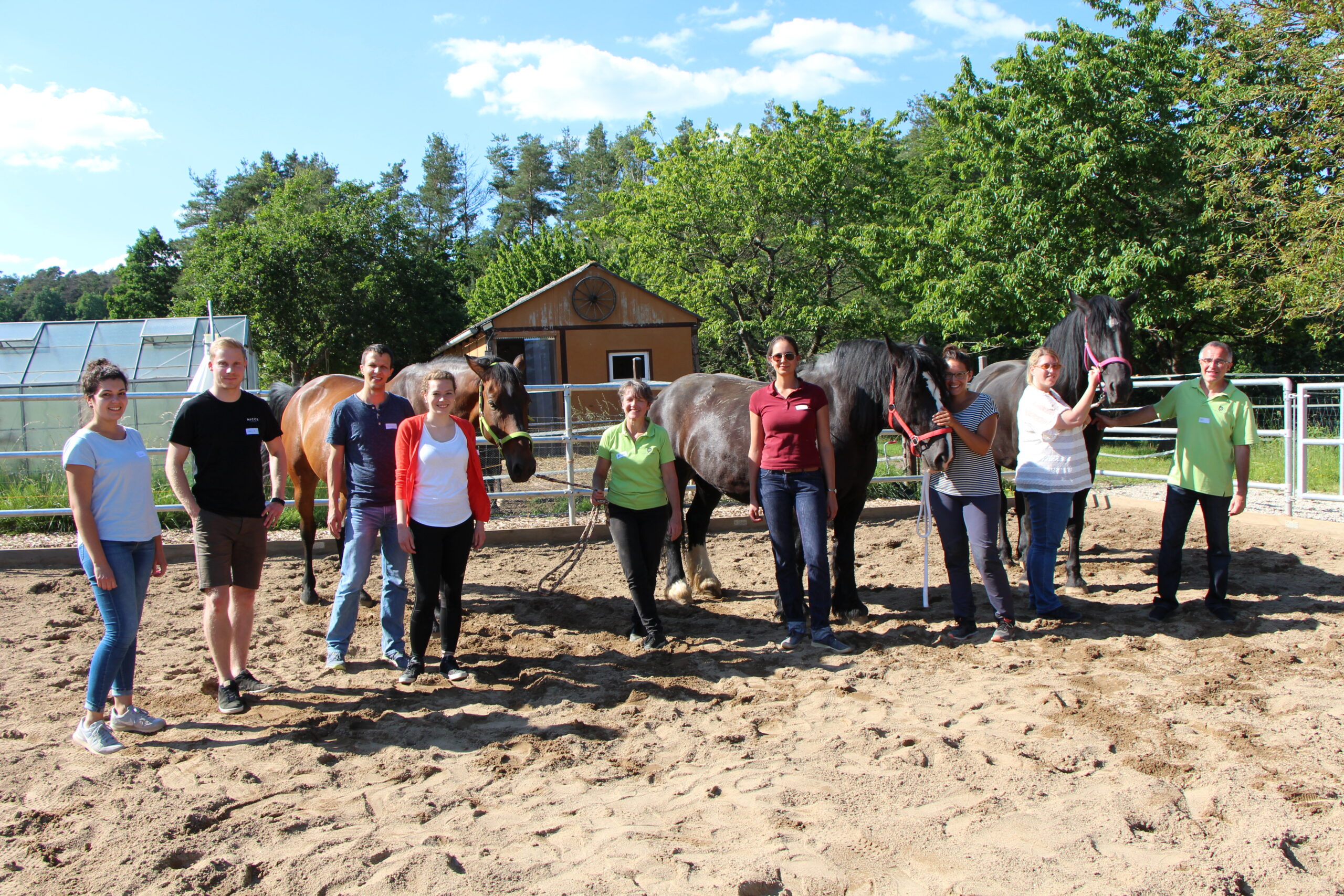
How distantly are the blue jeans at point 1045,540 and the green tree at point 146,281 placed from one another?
44.3 m

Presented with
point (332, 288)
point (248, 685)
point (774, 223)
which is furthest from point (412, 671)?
point (332, 288)

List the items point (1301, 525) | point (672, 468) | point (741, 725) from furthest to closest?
point (1301, 525)
point (672, 468)
point (741, 725)

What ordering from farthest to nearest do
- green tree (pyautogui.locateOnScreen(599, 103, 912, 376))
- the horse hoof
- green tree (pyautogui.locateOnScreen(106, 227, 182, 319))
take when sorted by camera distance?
green tree (pyautogui.locateOnScreen(106, 227, 182, 319)) < green tree (pyautogui.locateOnScreen(599, 103, 912, 376)) < the horse hoof

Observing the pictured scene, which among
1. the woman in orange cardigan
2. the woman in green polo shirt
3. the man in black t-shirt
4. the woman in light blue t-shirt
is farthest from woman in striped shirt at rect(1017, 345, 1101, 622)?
the woman in light blue t-shirt

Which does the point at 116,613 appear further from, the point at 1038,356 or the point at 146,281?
the point at 146,281

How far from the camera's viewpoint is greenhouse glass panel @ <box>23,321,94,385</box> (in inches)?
574

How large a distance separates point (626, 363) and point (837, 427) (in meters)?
14.8

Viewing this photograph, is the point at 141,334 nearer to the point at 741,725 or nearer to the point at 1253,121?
the point at 741,725

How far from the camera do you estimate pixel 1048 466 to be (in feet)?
15.0

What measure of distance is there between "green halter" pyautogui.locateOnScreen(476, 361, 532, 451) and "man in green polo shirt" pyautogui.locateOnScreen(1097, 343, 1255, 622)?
3.47m

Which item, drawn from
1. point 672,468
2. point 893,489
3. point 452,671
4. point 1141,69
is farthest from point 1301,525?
point 1141,69

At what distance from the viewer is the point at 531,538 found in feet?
26.0

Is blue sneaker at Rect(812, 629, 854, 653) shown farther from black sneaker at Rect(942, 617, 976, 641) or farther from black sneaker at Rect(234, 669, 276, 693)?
black sneaker at Rect(234, 669, 276, 693)

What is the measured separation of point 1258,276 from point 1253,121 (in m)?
2.91
